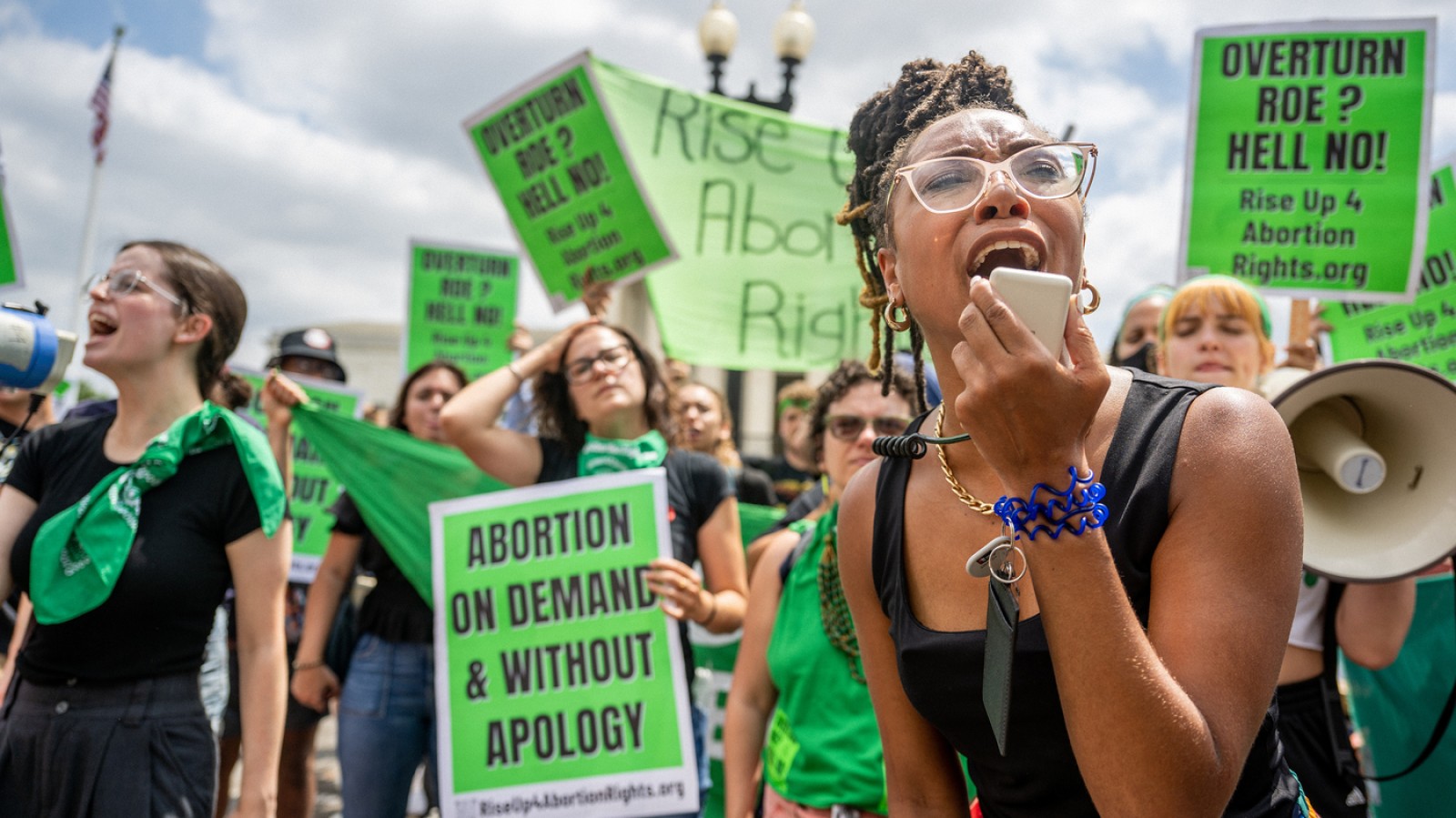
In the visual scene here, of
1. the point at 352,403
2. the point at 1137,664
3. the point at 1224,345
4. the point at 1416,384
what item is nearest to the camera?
the point at 1137,664

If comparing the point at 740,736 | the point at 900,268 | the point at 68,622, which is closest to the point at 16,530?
the point at 68,622

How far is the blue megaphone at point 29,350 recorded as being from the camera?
6.70 ft

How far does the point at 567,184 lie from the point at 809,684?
3179mm

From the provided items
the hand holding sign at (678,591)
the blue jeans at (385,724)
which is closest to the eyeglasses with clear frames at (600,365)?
the hand holding sign at (678,591)

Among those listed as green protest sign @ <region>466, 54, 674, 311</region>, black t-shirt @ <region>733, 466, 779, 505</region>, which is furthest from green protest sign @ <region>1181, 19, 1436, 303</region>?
black t-shirt @ <region>733, 466, 779, 505</region>

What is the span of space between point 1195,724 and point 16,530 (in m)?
2.58

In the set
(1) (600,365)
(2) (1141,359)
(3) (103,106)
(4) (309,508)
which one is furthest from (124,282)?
(3) (103,106)

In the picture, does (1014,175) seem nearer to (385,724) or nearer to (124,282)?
(124,282)

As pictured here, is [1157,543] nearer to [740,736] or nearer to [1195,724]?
[1195,724]

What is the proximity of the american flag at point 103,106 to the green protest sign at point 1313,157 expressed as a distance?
1383 cm

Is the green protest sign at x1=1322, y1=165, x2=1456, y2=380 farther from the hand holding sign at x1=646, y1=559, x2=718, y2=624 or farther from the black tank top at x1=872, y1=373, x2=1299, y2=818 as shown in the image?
the black tank top at x1=872, y1=373, x2=1299, y2=818

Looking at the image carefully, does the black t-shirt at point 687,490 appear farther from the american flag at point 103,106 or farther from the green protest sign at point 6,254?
the american flag at point 103,106

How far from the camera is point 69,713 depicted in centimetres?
225

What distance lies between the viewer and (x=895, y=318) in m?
1.57
